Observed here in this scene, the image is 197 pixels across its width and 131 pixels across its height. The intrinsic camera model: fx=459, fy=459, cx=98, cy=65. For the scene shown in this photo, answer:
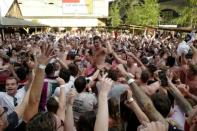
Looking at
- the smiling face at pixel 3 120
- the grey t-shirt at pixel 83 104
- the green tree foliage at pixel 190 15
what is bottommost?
the grey t-shirt at pixel 83 104

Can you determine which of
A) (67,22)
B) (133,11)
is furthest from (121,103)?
(67,22)

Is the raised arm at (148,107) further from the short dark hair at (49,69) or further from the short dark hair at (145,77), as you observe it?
the short dark hair at (49,69)

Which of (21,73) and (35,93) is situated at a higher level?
(35,93)

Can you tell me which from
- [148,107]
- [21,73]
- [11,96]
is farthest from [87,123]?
[21,73]

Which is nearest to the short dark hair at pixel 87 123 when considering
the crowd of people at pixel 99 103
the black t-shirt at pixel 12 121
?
the crowd of people at pixel 99 103

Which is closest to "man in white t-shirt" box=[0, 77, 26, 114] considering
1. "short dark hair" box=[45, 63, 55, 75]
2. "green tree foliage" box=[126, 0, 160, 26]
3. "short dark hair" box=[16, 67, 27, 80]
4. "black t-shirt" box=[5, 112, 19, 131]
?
"short dark hair" box=[45, 63, 55, 75]

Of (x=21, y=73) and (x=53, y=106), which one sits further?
(x=21, y=73)

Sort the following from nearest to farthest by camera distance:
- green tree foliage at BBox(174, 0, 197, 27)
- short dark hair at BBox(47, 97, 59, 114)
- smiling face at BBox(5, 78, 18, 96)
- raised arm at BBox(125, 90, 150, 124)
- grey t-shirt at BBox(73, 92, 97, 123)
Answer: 1. raised arm at BBox(125, 90, 150, 124)
2. short dark hair at BBox(47, 97, 59, 114)
3. grey t-shirt at BBox(73, 92, 97, 123)
4. smiling face at BBox(5, 78, 18, 96)
5. green tree foliage at BBox(174, 0, 197, 27)

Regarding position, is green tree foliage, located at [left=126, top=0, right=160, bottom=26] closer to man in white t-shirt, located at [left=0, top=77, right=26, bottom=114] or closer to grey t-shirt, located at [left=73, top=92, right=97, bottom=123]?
man in white t-shirt, located at [left=0, top=77, right=26, bottom=114]

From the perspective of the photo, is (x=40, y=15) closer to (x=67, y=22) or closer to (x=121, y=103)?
(x=67, y=22)

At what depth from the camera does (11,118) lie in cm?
468

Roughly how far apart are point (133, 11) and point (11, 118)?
6197 centimetres

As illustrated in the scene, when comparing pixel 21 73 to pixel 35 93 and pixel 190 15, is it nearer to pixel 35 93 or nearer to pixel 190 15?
pixel 35 93

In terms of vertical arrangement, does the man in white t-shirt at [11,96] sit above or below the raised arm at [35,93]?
below
